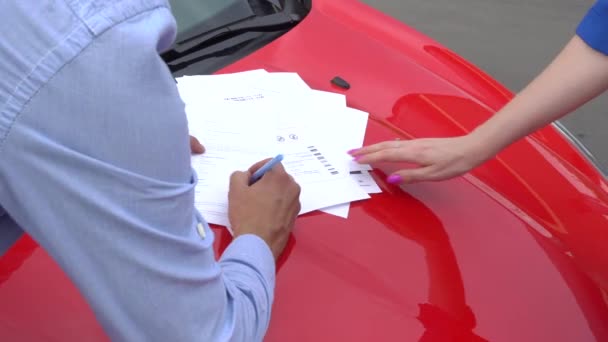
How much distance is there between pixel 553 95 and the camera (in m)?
1.15

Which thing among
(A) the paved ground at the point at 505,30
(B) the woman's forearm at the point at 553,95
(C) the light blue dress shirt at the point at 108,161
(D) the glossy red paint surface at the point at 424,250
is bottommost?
(A) the paved ground at the point at 505,30

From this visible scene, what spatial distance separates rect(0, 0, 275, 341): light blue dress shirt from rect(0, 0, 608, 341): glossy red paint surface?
0.30m

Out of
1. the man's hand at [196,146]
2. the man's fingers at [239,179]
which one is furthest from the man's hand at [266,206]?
the man's hand at [196,146]

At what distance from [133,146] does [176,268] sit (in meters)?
0.14

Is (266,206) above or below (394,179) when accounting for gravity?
above

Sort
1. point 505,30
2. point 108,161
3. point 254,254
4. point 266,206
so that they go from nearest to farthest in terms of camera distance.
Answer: point 108,161 → point 254,254 → point 266,206 → point 505,30

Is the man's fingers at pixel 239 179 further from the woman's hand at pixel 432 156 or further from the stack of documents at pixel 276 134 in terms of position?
the woman's hand at pixel 432 156

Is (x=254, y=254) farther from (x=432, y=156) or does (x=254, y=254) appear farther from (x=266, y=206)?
(x=432, y=156)

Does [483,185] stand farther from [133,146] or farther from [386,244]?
[133,146]

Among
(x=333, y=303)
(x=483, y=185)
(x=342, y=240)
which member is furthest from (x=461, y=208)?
(x=333, y=303)

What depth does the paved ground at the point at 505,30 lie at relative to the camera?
320 centimetres

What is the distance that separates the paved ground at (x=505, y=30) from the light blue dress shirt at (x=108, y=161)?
8.66ft

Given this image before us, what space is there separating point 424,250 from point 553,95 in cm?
34

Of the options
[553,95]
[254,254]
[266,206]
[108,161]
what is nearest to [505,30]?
[553,95]
